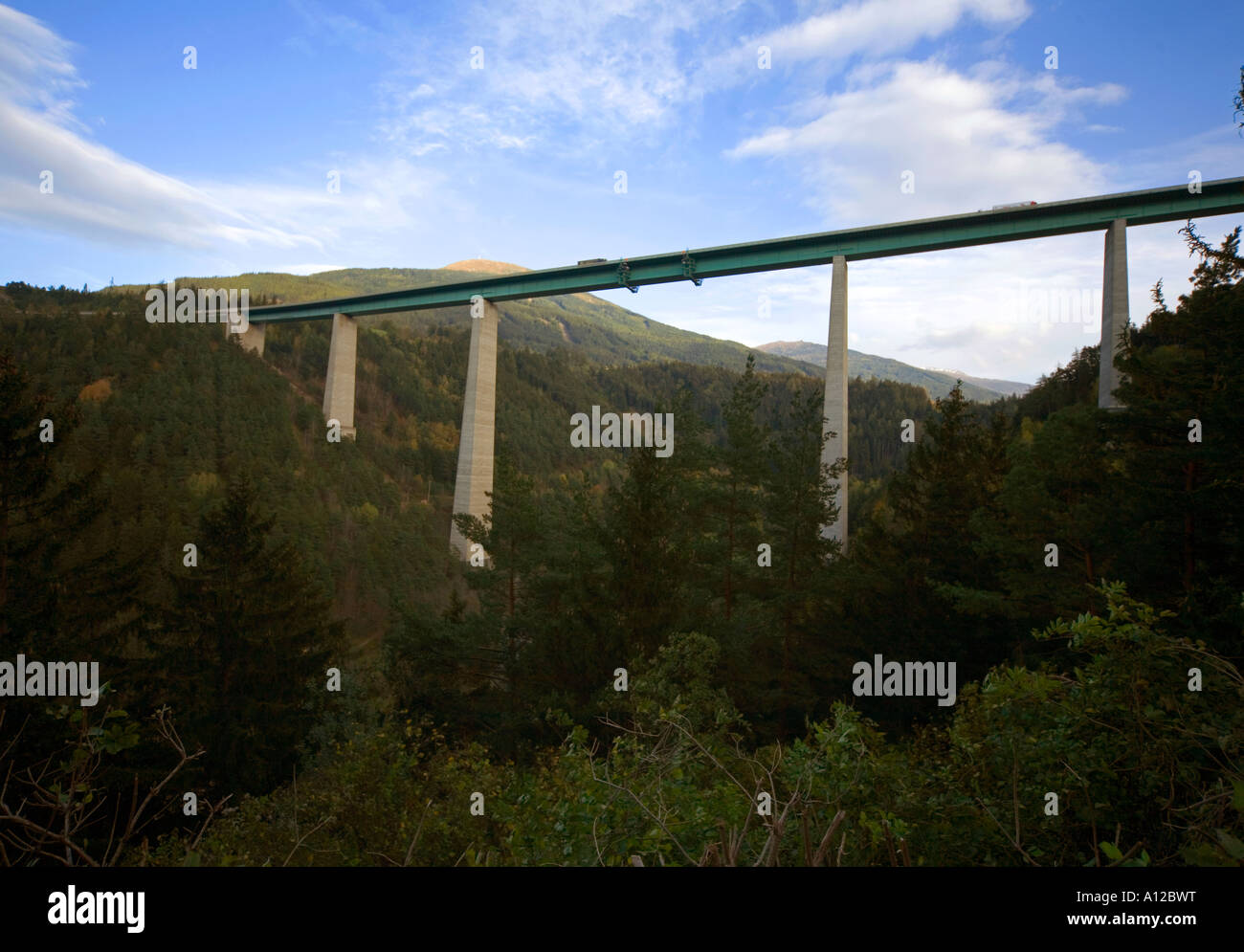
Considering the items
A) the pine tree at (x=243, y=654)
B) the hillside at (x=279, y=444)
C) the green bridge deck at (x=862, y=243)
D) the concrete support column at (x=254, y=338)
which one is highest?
the concrete support column at (x=254, y=338)

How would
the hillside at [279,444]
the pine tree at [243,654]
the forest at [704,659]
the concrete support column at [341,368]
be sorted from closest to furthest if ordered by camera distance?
the forest at [704,659] < the pine tree at [243,654] < the hillside at [279,444] < the concrete support column at [341,368]

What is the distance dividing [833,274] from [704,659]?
26.0 metres

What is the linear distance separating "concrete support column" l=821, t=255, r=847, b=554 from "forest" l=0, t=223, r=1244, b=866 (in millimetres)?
7494

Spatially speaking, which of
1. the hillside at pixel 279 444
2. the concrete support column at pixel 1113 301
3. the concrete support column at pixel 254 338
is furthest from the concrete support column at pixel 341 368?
the concrete support column at pixel 1113 301

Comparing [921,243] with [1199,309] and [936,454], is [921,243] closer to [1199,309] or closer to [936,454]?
[936,454]

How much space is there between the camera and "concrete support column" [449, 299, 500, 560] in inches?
1642

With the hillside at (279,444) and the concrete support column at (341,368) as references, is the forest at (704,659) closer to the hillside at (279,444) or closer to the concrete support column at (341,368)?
the hillside at (279,444)

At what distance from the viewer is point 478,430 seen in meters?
41.9

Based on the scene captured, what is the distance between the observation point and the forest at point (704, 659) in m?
4.88

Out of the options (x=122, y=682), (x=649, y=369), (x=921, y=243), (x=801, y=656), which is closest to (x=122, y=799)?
(x=122, y=682)

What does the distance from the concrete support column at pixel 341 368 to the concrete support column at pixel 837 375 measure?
40.1 m

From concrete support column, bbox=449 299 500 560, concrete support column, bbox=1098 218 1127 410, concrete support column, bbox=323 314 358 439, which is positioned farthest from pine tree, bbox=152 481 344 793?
concrete support column, bbox=323 314 358 439

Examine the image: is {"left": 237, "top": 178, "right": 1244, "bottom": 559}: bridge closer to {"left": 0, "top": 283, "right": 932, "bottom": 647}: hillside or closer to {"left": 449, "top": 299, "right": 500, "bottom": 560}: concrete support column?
{"left": 449, "top": 299, "right": 500, "bottom": 560}: concrete support column
